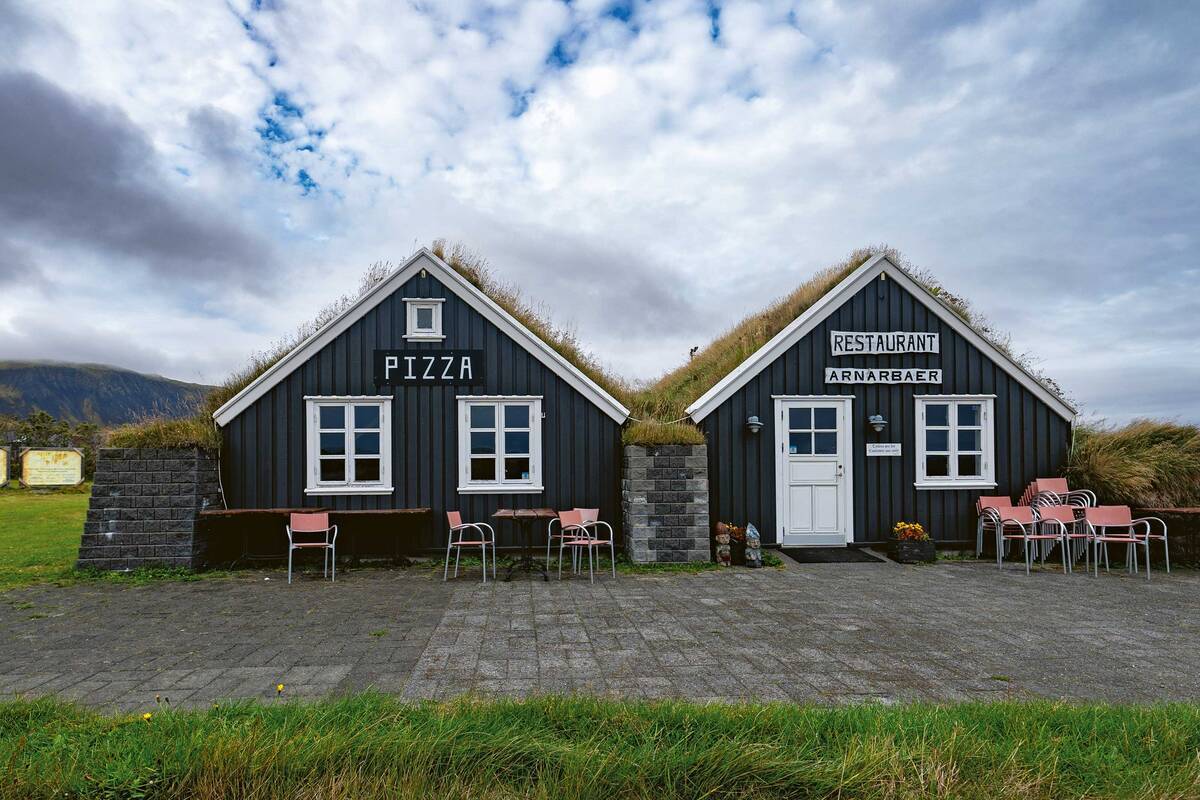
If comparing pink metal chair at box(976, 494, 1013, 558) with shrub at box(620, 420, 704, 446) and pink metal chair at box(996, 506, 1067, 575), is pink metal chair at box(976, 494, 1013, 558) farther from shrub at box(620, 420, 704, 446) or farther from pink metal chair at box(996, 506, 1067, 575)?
shrub at box(620, 420, 704, 446)

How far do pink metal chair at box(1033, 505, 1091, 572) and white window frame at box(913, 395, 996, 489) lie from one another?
1138 mm

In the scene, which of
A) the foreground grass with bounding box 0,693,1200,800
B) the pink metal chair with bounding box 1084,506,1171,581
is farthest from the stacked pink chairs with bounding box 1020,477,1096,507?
the foreground grass with bounding box 0,693,1200,800

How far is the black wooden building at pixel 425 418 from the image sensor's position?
10.5 metres

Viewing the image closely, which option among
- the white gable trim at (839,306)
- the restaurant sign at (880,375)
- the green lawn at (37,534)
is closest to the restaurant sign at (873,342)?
the restaurant sign at (880,375)

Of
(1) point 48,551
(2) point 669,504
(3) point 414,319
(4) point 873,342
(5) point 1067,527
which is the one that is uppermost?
(3) point 414,319

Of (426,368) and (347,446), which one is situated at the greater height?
(426,368)

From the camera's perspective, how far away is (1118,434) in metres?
11.6

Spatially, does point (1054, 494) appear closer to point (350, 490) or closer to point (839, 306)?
point (839, 306)

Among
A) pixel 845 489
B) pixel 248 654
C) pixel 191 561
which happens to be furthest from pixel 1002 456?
pixel 191 561

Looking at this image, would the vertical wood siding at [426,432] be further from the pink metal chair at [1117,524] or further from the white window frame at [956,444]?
the pink metal chair at [1117,524]

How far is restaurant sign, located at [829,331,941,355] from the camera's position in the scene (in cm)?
1142

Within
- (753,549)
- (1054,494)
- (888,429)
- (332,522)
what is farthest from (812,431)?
(332,522)

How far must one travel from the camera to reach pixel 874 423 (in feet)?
36.7

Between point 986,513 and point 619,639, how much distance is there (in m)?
8.08
